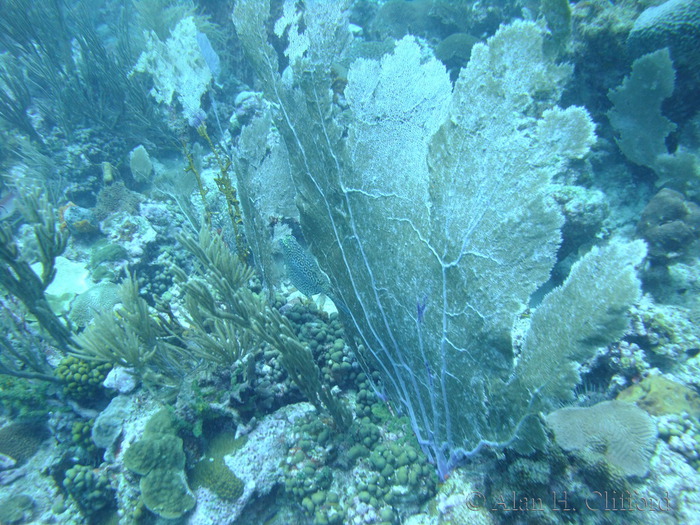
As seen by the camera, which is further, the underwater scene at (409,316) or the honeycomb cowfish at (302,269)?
the honeycomb cowfish at (302,269)

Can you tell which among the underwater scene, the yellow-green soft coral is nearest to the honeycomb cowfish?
the underwater scene

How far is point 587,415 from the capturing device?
7.72ft

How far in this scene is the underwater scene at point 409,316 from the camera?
6.80 feet

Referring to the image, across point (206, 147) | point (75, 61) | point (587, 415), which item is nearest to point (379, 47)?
point (206, 147)

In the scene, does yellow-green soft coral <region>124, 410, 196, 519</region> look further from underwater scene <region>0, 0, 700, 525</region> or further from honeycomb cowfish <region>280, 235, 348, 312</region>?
honeycomb cowfish <region>280, 235, 348, 312</region>

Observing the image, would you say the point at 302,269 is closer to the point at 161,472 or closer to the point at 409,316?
the point at 409,316

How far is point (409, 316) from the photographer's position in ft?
8.64

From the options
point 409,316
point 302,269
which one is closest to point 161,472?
point 302,269

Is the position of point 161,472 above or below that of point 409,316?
below

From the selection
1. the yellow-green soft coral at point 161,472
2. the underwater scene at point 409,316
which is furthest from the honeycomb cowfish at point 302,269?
the yellow-green soft coral at point 161,472

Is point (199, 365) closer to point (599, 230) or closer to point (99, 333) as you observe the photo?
point (99, 333)

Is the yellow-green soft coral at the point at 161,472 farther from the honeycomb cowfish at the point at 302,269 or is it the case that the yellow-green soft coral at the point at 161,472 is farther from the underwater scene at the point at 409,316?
the honeycomb cowfish at the point at 302,269

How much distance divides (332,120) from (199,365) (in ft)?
8.87

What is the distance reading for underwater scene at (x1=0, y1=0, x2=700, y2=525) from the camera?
2.07 metres
